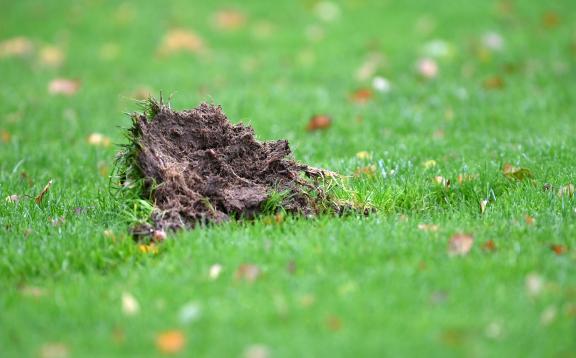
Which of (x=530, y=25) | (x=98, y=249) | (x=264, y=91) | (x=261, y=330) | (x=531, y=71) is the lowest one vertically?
(x=261, y=330)

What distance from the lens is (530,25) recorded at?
9734mm

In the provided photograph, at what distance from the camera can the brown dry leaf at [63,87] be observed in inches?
323

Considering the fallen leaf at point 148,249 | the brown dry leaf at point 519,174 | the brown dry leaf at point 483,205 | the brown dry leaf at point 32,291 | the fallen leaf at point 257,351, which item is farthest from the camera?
the brown dry leaf at point 519,174

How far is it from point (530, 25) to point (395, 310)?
7.71 metres

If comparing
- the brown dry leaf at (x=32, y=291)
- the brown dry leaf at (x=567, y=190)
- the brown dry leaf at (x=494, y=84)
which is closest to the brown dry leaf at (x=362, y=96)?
the brown dry leaf at (x=494, y=84)

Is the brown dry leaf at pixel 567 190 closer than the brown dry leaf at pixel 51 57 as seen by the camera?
Yes

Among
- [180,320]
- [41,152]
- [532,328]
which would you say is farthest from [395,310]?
[41,152]

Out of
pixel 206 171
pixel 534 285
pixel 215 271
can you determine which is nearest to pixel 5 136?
pixel 206 171

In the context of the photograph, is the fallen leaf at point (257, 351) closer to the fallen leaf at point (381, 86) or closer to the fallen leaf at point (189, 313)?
the fallen leaf at point (189, 313)

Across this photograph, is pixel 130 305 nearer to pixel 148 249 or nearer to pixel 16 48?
pixel 148 249

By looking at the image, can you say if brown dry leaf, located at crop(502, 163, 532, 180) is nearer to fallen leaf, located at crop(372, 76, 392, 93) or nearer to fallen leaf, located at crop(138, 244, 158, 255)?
fallen leaf, located at crop(138, 244, 158, 255)

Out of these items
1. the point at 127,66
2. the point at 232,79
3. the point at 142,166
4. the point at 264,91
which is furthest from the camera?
the point at 127,66

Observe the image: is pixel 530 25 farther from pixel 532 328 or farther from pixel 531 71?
pixel 532 328

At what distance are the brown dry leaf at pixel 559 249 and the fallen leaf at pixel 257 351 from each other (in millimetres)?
1606
